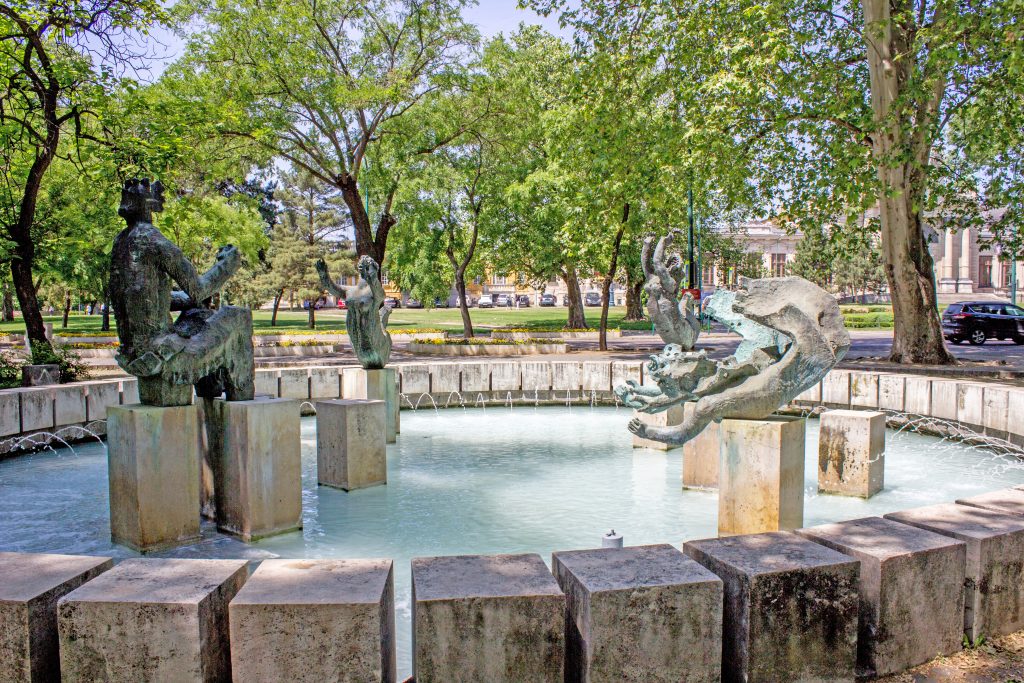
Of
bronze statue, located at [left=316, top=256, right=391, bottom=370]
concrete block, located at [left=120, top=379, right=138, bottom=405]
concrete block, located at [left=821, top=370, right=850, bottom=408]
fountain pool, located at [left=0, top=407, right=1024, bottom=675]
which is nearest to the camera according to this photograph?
fountain pool, located at [left=0, top=407, right=1024, bottom=675]

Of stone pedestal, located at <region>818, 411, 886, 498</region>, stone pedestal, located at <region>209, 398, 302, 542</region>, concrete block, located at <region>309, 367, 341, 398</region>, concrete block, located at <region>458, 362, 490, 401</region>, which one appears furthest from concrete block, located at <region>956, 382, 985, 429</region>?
concrete block, located at <region>309, 367, 341, 398</region>

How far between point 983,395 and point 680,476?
4600 millimetres

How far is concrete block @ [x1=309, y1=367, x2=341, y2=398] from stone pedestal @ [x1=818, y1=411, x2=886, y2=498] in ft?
25.0

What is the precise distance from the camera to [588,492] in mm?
7191

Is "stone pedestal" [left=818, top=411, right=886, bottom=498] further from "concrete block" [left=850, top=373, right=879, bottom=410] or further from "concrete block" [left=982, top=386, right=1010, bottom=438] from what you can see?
"concrete block" [left=850, top=373, right=879, bottom=410]

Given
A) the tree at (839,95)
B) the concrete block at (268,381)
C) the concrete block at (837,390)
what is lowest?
the concrete block at (837,390)

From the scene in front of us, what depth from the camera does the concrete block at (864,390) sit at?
38.1 ft

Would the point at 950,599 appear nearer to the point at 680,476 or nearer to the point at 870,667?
the point at 870,667

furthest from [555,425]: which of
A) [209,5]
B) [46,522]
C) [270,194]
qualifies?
[270,194]

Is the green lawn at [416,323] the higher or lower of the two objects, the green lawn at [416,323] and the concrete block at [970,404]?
the higher

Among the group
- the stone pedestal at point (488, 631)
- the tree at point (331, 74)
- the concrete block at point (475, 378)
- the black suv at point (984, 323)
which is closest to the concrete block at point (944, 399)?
the concrete block at point (475, 378)

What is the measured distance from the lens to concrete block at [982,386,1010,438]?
941cm

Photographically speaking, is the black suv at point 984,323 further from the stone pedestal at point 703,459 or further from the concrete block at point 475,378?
the stone pedestal at point 703,459

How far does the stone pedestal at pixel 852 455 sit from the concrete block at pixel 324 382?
7.63m
